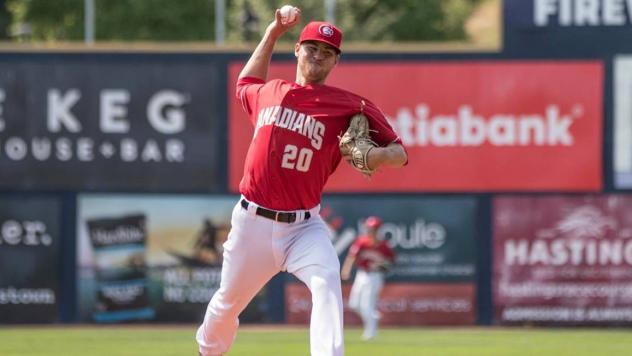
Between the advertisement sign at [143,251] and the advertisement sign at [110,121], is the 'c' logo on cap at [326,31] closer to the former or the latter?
the advertisement sign at [110,121]

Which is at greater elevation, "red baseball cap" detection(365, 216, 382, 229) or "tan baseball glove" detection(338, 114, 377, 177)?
"tan baseball glove" detection(338, 114, 377, 177)

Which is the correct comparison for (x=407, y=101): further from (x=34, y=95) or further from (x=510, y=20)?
(x=34, y=95)

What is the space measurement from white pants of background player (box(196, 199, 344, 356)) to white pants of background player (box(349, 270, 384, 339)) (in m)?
9.80

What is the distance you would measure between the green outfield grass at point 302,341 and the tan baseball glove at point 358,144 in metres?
6.79

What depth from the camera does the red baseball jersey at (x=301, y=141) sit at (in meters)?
8.79

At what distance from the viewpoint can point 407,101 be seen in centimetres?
2111

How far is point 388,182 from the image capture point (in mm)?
21203

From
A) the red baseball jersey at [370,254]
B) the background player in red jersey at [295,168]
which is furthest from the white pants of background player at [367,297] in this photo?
the background player in red jersey at [295,168]

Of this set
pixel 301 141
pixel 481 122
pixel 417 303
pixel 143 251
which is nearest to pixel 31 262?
pixel 143 251

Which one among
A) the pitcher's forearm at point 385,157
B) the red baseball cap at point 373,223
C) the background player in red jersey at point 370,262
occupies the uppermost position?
the pitcher's forearm at point 385,157

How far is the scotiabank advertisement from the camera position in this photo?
A: 20.8m

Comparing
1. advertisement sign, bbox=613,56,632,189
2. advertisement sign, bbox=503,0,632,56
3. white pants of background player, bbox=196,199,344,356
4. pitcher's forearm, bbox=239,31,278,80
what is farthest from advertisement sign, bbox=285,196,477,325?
white pants of background player, bbox=196,199,344,356

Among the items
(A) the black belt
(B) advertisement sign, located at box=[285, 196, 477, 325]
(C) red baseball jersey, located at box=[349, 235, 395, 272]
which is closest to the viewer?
(A) the black belt

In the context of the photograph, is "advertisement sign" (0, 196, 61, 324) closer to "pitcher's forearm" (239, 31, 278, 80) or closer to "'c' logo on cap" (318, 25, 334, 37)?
"pitcher's forearm" (239, 31, 278, 80)
